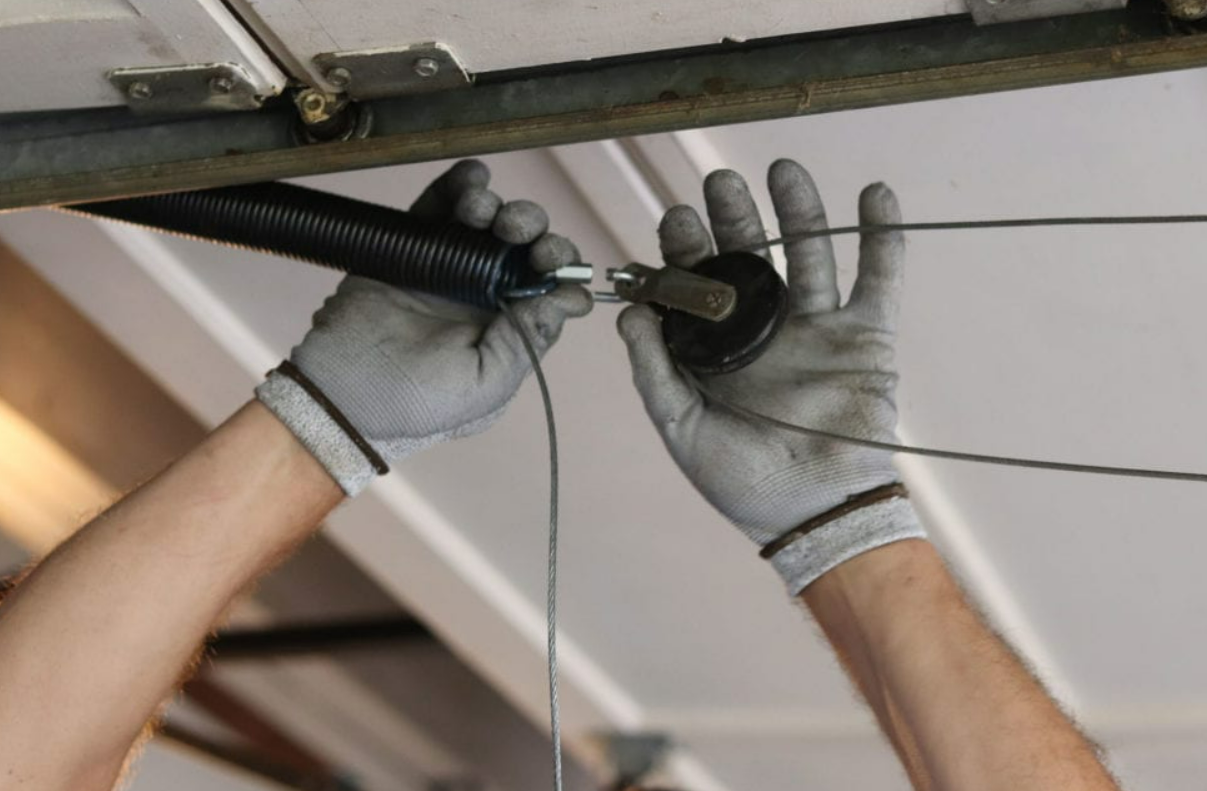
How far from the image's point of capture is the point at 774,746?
7.04 ft

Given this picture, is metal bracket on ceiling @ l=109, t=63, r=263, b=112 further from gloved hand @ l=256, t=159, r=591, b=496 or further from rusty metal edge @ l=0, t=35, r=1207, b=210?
gloved hand @ l=256, t=159, r=591, b=496

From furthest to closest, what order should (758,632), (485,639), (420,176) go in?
(485,639) → (758,632) → (420,176)

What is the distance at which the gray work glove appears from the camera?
1032 millimetres

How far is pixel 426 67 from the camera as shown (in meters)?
0.80

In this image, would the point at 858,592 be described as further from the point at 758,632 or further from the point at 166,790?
the point at 166,790

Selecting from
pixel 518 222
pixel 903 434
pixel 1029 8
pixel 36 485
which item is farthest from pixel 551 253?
pixel 36 485

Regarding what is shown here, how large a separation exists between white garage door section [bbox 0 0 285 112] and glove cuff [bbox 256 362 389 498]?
317 millimetres

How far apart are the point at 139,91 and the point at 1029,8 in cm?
48

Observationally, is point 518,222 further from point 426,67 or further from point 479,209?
point 426,67

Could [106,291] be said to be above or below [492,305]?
above

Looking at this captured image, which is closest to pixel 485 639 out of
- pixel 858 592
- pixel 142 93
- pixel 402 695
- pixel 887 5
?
pixel 402 695

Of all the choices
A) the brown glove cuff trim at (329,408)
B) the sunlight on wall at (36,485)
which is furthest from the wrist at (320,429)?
the sunlight on wall at (36,485)

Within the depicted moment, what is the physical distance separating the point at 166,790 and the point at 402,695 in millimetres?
456

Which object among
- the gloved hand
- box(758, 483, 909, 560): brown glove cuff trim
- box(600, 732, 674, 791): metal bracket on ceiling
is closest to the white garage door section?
the gloved hand
